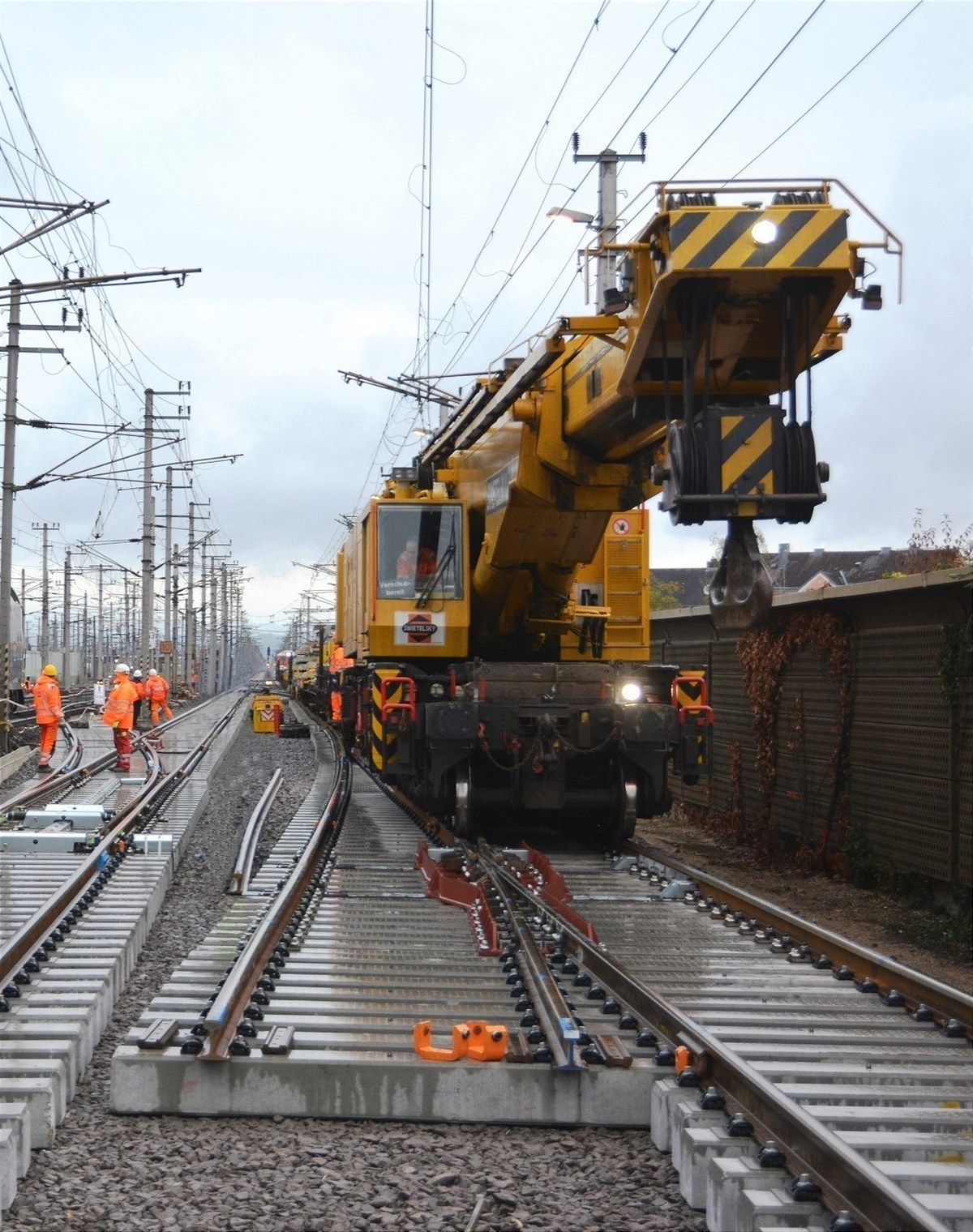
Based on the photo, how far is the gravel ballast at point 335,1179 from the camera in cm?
396

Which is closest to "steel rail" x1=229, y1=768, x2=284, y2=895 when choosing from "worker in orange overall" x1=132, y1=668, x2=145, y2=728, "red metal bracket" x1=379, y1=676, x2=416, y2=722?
"red metal bracket" x1=379, y1=676, x2=416, y2=722

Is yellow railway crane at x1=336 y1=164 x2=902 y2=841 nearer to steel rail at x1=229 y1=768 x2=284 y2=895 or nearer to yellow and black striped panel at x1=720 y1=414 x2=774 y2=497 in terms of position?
yellow and black striped panel at x1=720 y1=414 x2=774 y2=497

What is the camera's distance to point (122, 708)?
1762 cm

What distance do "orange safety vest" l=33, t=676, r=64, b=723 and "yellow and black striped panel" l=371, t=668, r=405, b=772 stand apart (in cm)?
860

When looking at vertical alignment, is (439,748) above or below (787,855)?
above

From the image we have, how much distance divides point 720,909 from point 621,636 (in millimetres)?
3978

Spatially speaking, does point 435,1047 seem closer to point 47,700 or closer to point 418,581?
point 418,581

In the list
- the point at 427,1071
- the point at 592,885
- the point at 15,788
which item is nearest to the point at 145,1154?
the point at 427,1071

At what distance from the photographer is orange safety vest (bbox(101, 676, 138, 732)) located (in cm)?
1759

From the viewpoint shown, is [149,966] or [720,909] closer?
[149,966]

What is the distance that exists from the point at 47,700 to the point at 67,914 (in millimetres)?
11139

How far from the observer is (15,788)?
16.7 m

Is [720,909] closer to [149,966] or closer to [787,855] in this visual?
[149,966]

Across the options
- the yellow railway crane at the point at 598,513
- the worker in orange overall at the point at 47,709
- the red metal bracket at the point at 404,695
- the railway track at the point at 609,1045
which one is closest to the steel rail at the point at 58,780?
the worker in orange overall at the point at 47,709
